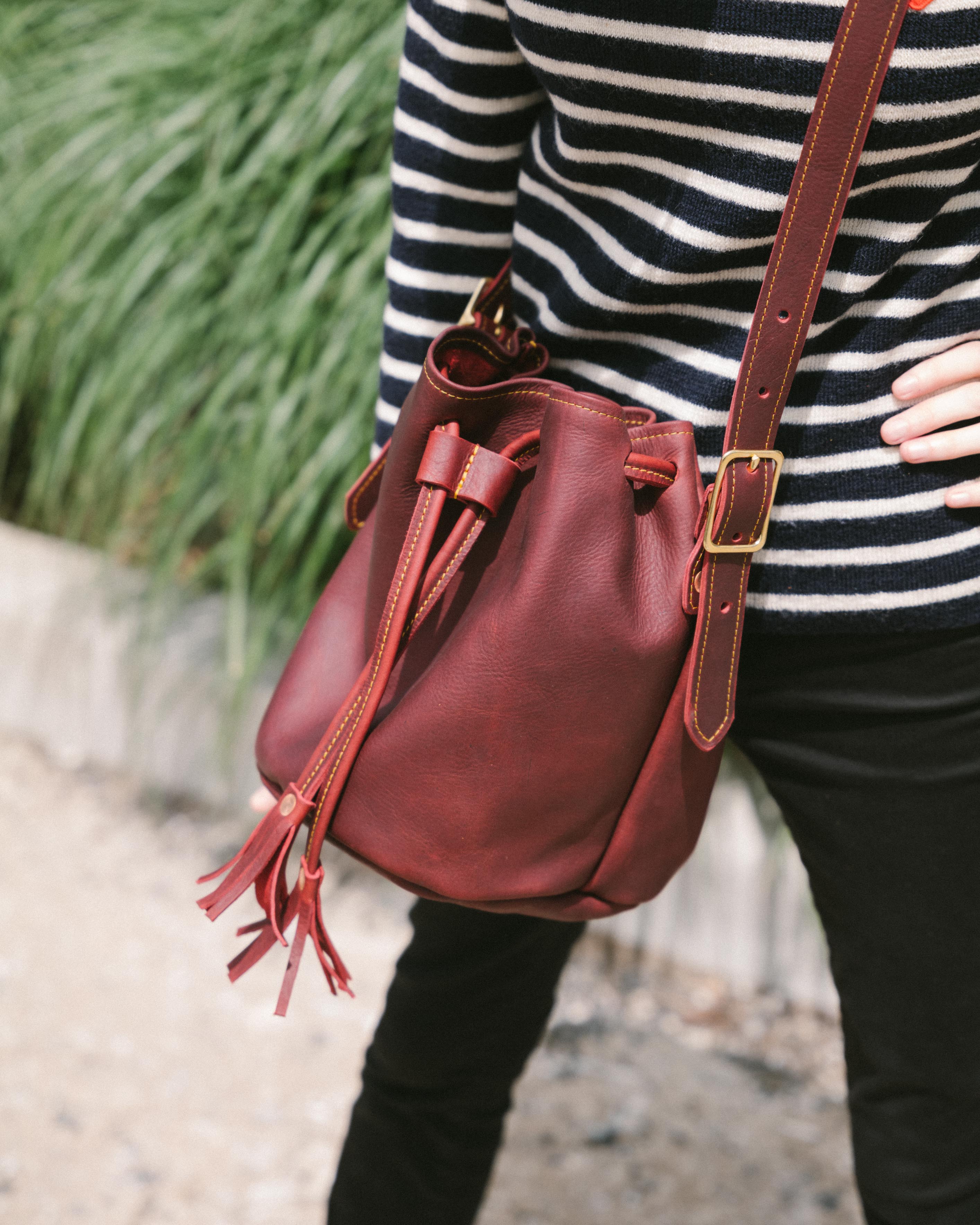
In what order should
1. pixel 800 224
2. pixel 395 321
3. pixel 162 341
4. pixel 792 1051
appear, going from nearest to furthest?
pixel 800 224
pixel 395 321
pixel 792 1051
pixel 162 341

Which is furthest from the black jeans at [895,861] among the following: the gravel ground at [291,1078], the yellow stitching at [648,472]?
the gravel ground at [291,1078]

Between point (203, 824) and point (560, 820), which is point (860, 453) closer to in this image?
point (560, 820)

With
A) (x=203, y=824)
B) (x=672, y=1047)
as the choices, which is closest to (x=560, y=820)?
(x=672, y=1047)

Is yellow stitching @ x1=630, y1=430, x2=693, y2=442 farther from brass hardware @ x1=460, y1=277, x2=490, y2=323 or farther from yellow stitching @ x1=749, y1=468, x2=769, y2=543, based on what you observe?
brass hardware @ x1=460, y1=277, x2=490, y2=323

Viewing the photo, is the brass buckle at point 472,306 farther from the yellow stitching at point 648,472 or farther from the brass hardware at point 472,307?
the yellow stitching at point 648,472

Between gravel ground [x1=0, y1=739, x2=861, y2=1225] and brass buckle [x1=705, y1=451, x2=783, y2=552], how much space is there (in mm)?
1105

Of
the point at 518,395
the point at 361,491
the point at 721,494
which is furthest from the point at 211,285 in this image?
the point at 721,494

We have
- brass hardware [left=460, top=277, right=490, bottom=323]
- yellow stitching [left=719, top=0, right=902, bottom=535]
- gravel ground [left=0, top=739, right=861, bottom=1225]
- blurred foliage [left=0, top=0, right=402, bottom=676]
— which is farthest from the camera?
blurred foliage [left=0, top=0, right=402, bottom=676]

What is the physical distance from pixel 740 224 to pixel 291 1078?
1.38m

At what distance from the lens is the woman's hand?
0.69 meters

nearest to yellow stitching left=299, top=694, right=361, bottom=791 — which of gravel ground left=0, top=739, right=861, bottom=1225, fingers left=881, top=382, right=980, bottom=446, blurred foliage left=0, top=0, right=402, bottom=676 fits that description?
fingers left=881, top=382, right=980, bottom=446

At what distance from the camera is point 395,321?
2.95 ft

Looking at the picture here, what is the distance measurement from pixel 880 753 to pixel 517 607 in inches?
10.6

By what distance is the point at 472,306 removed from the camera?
836 mm
